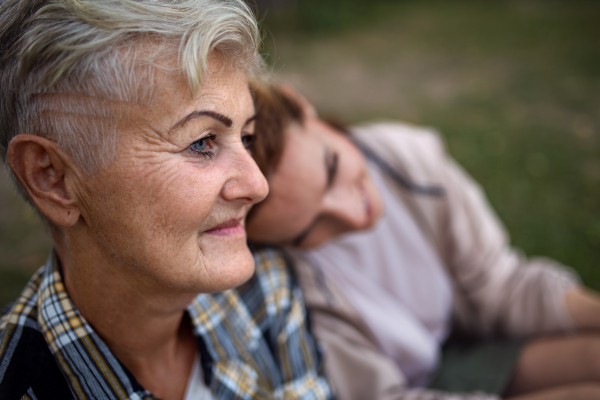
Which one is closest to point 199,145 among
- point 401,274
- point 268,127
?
point 268,127

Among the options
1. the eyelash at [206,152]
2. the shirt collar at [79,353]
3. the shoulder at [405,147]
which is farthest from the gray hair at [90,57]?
the shoulder at [405,147]

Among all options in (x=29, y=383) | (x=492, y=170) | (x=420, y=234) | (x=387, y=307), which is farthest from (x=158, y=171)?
(x=492, y=170)

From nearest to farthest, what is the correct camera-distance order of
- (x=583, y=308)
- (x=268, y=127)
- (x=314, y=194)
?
(x=268, y=127) < (x=314, y=194) < (x=583, y=308)

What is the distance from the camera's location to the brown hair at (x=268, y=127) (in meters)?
1.76

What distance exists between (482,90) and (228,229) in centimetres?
632

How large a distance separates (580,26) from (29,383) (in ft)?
30.8

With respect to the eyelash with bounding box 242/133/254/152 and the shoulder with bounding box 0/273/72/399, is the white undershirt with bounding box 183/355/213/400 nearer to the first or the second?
the shoulder with bounding box 0/273/72/399

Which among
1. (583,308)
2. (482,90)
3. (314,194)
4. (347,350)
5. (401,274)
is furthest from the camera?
(482,90)

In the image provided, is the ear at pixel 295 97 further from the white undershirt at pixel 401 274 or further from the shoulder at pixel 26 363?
the shoulder at pixel 26 363

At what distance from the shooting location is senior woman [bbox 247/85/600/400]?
6.56ft

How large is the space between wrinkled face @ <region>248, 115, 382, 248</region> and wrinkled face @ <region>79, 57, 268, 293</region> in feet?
1.62

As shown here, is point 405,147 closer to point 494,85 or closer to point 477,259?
point 477,259

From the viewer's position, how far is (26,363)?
140 cm

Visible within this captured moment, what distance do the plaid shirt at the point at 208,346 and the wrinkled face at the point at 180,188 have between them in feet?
1.03
